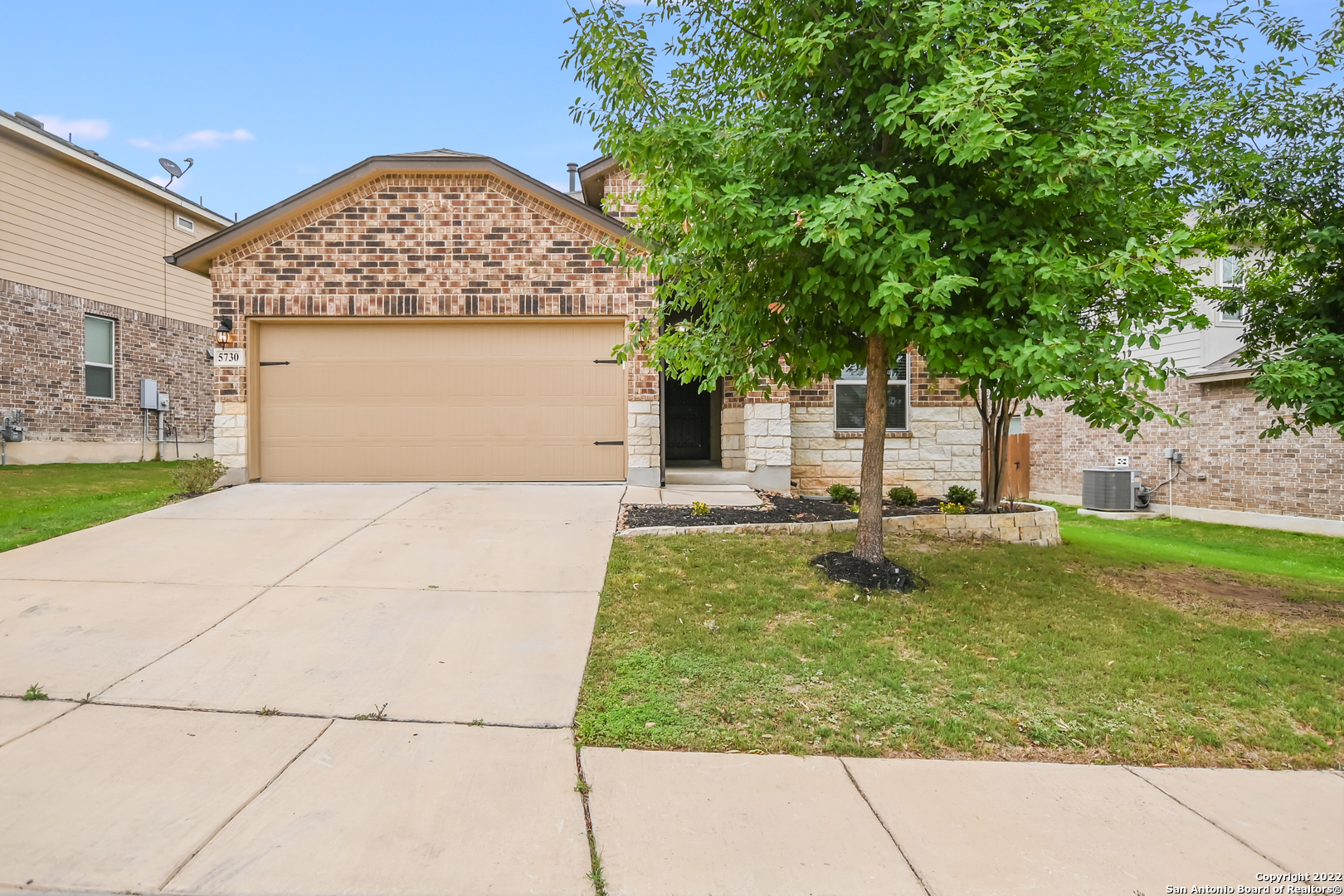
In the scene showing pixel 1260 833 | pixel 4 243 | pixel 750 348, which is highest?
pixel 4 243

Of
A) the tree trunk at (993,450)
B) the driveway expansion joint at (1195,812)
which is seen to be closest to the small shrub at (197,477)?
the tree trunk at (993,450)

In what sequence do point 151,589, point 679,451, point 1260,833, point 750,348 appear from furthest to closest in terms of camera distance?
1. point 679,451
2. point 750,348
3. point 151,589
4. point 1260,833

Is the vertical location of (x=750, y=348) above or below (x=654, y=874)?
above

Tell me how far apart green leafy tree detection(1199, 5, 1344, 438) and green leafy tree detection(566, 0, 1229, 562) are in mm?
363

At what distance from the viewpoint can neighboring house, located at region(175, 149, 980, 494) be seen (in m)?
9.66

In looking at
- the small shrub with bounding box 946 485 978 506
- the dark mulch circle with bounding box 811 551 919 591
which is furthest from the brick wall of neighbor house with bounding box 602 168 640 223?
the dark mulch circle with bounding box 811 551 919 591

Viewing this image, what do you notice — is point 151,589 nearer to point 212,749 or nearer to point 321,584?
point 321,584

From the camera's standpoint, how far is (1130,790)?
3.10 metres

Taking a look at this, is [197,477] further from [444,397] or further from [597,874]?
[597,874]

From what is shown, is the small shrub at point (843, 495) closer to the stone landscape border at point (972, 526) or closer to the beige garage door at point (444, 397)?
the stone landscape border at point (972, 526)

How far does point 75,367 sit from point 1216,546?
20.1 m

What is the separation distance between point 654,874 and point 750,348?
4415 mm

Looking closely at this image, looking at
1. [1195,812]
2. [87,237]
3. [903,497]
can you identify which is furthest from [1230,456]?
[87,237]

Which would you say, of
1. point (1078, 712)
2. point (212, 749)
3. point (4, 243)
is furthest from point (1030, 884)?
point (4, 243)
